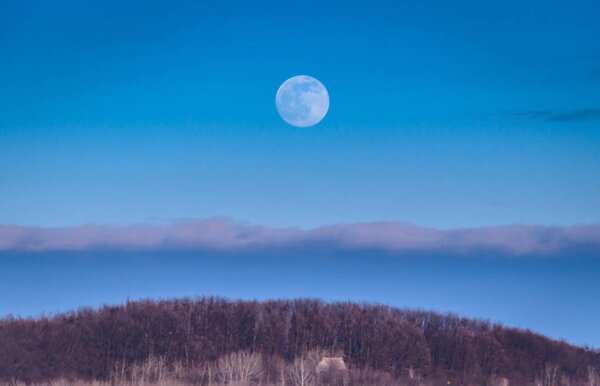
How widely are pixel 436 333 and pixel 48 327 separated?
18.0 metres

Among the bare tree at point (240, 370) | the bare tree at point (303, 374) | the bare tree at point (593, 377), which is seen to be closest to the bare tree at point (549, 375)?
the bare tree at point (593, 377)

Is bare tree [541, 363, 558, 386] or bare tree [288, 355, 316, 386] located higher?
bare tree [288, 355, 316, 386]

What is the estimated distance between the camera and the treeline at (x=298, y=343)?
27.9 meters

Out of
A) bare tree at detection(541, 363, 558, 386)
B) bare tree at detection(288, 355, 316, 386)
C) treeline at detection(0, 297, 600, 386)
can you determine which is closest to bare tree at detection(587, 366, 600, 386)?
treeline at detection(0, 297, 600, 386)

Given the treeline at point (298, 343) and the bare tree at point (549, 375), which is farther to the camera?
the bare tree at point (549, 375)

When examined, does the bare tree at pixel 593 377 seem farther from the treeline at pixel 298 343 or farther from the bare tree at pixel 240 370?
the bare tree at pixel 240 370

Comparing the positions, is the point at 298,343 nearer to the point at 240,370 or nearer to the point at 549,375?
the point at 240,370

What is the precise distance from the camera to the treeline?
27859mm

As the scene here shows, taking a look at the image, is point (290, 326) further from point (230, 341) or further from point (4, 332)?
point (4, 332)

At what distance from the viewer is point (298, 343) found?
32.4 meters

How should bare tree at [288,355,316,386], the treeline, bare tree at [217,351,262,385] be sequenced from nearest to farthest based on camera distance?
1. bare tree at [288,355,316,386]
2. bare tree at [217,351,262,385]
3. the treeline

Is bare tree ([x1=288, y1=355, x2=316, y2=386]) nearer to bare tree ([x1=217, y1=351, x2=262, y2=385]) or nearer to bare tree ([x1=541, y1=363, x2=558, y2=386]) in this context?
bare tree ([x1=217, y1=351, x2=262, y2=385])

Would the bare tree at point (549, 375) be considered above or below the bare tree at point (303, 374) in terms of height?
below

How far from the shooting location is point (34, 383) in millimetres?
25328
